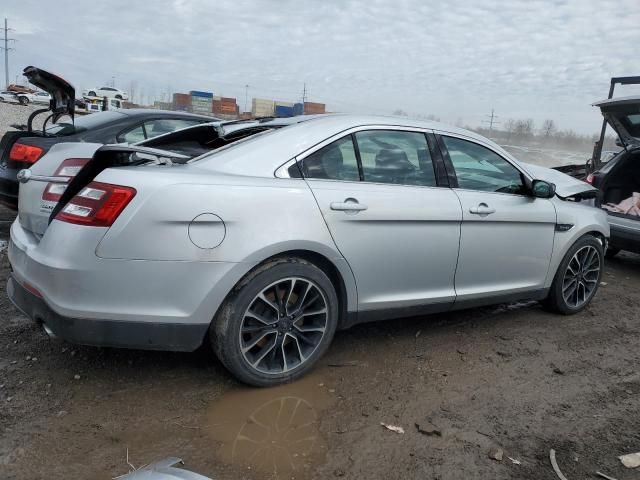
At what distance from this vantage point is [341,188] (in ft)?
10.2

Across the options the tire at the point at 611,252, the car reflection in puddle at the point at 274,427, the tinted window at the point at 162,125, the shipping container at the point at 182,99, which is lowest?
the car reflection in puddle at the point at 274,427

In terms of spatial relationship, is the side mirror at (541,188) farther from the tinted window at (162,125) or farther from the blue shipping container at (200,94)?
the blue shipping container at (200,94)

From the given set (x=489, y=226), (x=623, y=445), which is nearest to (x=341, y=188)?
(x=489, y=226)

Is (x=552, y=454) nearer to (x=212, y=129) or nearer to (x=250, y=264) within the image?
(x=250, y=264)

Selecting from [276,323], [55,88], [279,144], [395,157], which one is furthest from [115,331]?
[55,88]

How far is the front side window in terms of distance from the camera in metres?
3.09

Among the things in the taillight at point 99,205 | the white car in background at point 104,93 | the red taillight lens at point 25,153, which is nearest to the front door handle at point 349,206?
the taillight at point 99,205

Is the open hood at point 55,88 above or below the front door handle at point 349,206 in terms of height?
above

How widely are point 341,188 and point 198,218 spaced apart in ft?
2.98

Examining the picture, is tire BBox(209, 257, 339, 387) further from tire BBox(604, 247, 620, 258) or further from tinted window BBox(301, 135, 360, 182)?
tire BBox(604, 247, 620, 258)

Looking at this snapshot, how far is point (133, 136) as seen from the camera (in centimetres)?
592

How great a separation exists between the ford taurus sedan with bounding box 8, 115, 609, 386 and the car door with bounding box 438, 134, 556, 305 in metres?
0.01

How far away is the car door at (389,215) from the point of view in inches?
121

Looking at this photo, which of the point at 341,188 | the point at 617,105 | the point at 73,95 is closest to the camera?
the point at 341,188
